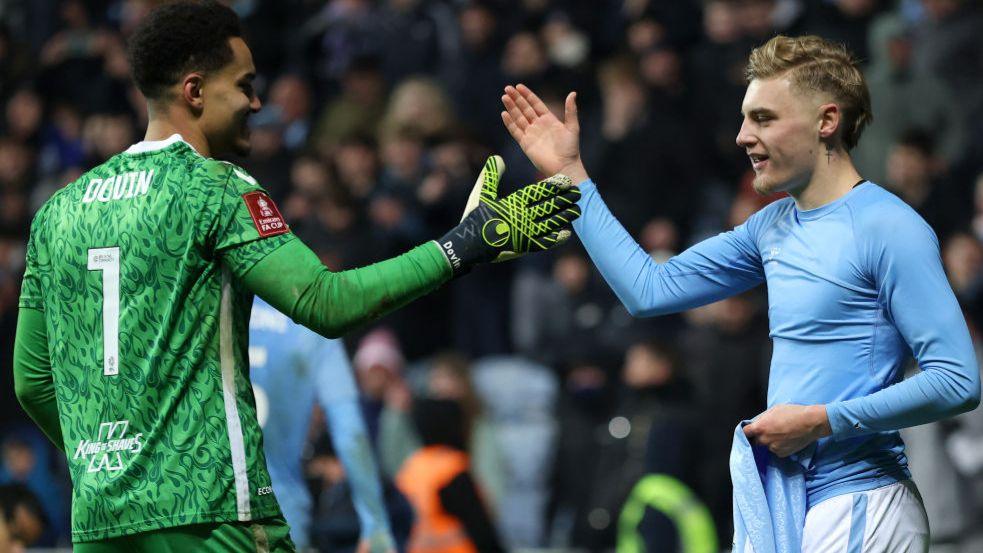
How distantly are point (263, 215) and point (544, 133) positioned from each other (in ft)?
3.80

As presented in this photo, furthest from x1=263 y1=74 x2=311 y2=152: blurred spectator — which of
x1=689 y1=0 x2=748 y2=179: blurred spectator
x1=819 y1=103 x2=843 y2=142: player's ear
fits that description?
x1=819 y1=103 x2=843 y2=142: player's ear

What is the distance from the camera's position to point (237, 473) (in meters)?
3.37

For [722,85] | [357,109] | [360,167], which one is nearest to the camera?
[722,85]

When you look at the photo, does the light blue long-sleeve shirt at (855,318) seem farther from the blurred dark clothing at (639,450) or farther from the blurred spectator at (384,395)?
the blurred spectator at (384,395)

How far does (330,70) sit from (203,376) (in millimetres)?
9264

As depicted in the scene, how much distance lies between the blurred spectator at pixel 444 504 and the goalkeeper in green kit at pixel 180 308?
176 inches

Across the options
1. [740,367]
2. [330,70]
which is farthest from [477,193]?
[330,70]

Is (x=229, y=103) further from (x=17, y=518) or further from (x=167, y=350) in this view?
(x=17, y=518)

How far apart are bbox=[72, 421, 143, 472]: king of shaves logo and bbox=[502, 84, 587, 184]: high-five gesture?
4.84 ft

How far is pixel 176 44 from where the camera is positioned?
3562 mm

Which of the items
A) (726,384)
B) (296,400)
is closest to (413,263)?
(296,400)

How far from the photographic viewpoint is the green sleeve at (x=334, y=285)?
3332mm

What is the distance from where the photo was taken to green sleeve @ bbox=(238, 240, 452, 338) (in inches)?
131

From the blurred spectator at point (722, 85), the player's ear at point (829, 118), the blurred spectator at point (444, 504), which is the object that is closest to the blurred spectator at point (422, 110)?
the blurred spectator at point (722, 85)
